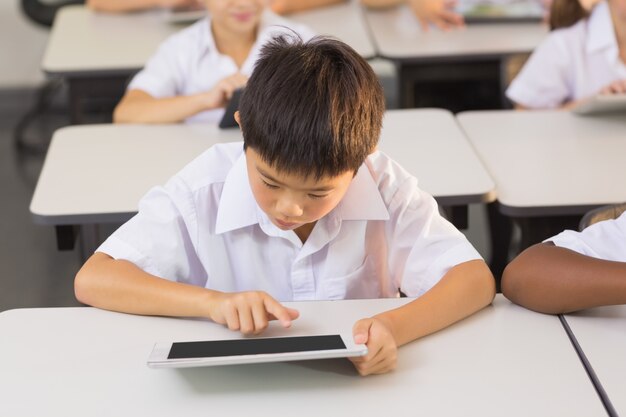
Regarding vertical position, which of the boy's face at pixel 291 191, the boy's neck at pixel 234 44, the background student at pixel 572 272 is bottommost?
the boy's neck at pixel 234 44

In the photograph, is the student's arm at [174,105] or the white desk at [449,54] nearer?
the student's arm at [174,105]

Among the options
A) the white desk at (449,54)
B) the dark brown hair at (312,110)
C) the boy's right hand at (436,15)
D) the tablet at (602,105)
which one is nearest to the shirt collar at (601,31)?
the white desk at (449,54)

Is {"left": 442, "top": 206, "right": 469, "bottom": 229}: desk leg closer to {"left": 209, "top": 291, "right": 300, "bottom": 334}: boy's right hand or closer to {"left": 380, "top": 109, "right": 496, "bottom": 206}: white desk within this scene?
{"left": 380, "top": 109, "right": 496, "bottom": 206}: white desk

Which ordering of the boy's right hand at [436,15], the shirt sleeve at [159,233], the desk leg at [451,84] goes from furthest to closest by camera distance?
the boy's right hand at [436,15] → the desk leg at [451,84] → the shirt sleeve at [159,233]

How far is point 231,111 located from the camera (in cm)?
219

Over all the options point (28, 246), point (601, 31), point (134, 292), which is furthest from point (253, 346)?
point (28, 246)

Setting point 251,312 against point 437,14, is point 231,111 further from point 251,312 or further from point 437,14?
point 437,14

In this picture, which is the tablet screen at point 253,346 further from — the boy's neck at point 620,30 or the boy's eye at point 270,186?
the boy's neck at point 620,30

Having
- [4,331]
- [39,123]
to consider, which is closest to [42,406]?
[4,331]

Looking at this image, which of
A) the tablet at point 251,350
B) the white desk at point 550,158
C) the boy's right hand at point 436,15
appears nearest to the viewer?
the tablet at point 251,350

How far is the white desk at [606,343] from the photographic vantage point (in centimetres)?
123

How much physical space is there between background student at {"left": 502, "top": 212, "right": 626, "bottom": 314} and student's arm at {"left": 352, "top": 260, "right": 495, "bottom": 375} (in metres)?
0.05

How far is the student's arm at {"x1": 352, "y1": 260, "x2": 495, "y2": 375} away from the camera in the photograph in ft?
4.10

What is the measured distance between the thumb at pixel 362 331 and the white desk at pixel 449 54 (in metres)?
1.60
